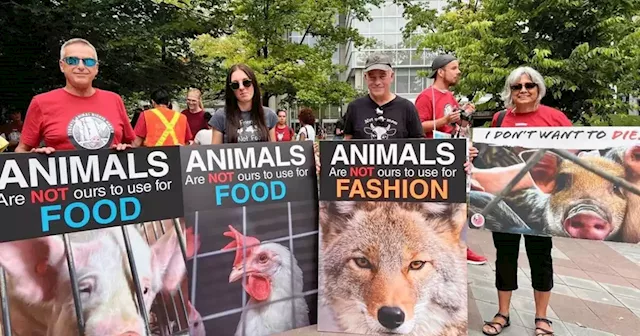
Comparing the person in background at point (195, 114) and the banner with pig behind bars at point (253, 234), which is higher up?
the person in background at point (195, 114)

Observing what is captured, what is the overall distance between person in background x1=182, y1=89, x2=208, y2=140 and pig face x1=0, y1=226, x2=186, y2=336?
3.39m

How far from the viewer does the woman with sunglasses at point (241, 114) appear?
3.23 m

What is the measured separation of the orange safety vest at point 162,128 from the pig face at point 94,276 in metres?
1.93

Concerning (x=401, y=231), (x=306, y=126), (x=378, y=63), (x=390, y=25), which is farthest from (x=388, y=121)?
(x=390, y=25)

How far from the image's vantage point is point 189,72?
562 inches

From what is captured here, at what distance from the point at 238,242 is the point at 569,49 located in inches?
234

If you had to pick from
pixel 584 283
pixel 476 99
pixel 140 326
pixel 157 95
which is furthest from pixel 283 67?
pixel 140 326

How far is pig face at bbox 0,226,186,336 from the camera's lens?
231cm

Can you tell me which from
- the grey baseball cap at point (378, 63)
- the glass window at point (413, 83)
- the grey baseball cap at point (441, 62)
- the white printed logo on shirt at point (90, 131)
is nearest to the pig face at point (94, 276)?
the white printed logo on shirt at point (90, 131)

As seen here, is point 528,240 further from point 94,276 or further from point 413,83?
point 413,83

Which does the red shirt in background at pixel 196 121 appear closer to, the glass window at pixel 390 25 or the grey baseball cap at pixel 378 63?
the grey baseball cap at pixel 378 63

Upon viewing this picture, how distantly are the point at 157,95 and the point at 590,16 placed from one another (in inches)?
231

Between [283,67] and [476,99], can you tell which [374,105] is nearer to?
[476,99]

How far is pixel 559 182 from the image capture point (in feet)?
9.49
